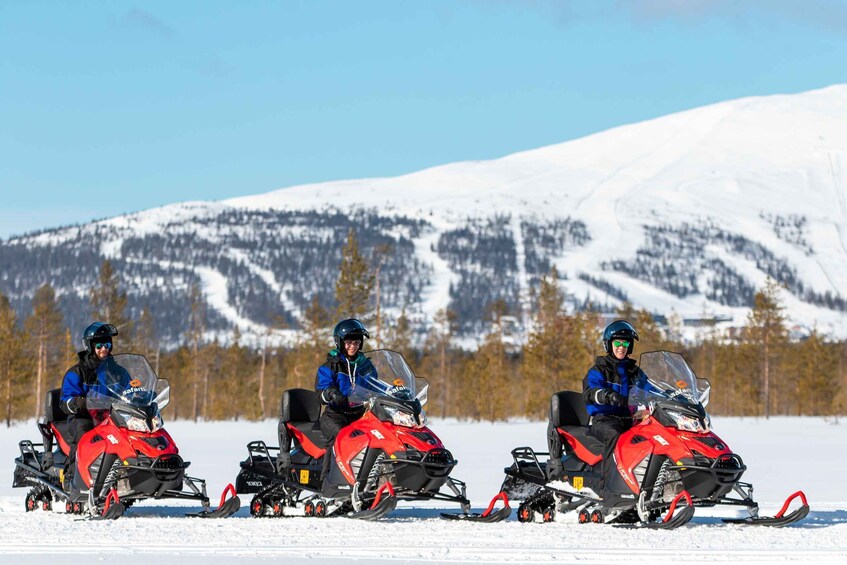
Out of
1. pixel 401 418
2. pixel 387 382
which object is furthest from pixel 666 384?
pixel 387 382

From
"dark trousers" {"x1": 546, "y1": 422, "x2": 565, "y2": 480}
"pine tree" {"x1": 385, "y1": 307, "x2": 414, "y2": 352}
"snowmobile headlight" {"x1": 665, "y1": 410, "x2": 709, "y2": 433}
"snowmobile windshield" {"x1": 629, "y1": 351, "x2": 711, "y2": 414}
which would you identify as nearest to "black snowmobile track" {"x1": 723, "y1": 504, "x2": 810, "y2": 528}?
"snowmobile headlight" {"x1": 665, "y1": 410, "x2": 709, "y2": 433}

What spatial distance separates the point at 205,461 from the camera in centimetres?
2444

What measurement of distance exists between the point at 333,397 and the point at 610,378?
274 centimetres

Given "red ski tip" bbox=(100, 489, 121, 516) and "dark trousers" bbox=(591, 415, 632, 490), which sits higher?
"dark trousers" bbox=(591, 415, 632, 490)

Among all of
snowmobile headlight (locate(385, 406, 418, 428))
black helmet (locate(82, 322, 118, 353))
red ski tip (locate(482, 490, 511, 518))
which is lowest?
red ski tip (locate(482, 490, 511, 518))

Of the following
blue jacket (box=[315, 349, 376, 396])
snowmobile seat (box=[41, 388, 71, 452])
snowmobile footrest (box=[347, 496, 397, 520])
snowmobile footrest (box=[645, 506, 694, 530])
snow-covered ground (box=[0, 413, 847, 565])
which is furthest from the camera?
snowmobile seat (box=[41, 388, 71, 452])

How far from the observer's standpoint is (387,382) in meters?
12.6

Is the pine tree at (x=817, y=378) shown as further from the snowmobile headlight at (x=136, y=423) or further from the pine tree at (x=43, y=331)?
the snowmobile headlight at (x=136, y=423)

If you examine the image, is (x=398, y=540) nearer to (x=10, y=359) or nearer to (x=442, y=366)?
Answer: (x=10, y=359)

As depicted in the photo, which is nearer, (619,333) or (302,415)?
(619,333)

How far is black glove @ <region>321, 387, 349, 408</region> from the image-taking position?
12703mm

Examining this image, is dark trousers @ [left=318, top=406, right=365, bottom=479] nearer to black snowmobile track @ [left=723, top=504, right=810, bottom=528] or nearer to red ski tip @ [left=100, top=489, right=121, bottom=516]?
red ski tip @ [left=100, top=489, right=121, bottom=516]

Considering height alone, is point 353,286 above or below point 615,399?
above

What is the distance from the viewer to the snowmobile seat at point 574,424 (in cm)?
1239
